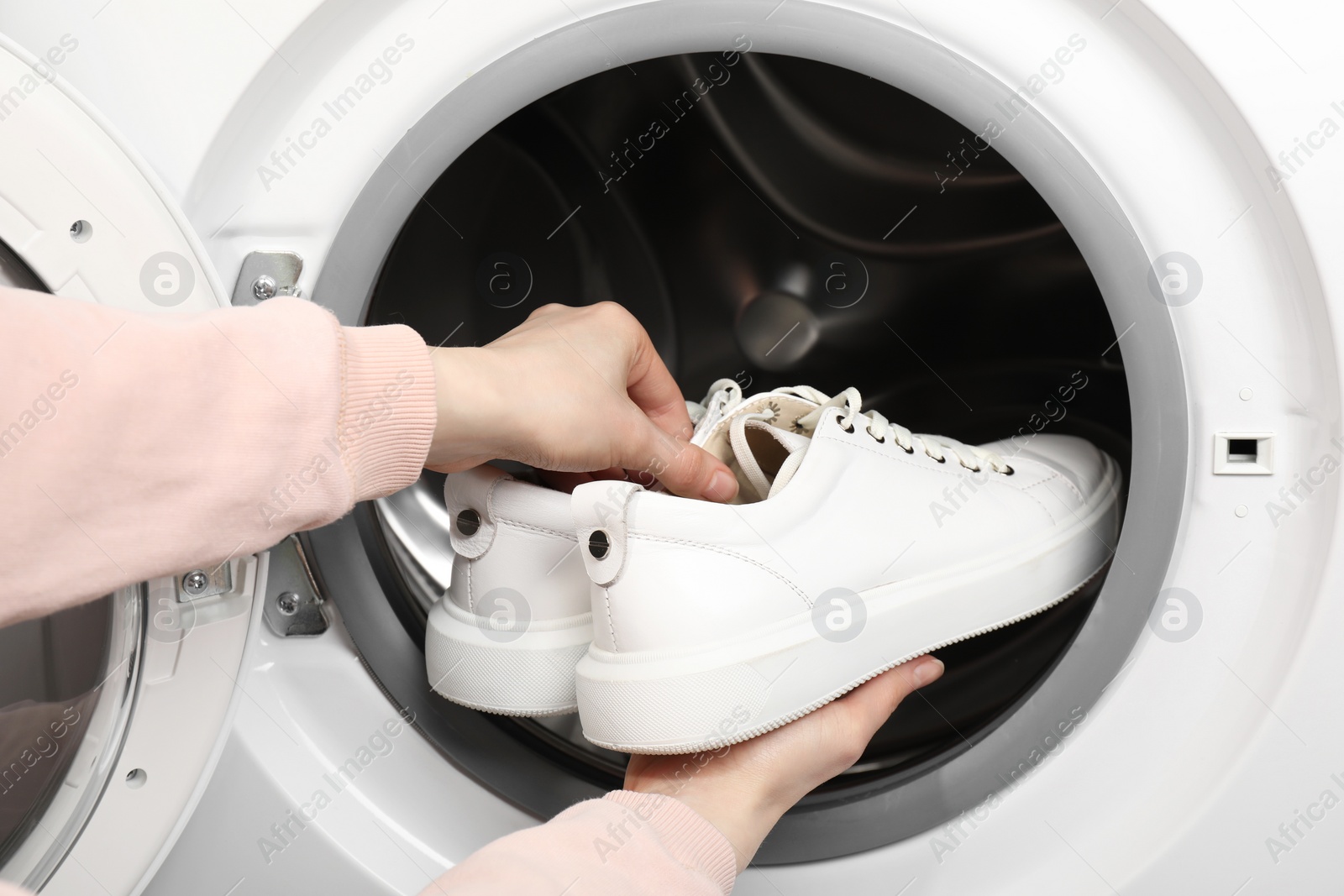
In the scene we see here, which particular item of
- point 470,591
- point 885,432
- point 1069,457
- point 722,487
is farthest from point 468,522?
point 1069,457

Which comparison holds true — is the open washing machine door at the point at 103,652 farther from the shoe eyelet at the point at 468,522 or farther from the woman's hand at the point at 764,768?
the woman's hand at the point at 764,768

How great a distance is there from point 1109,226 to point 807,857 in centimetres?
42

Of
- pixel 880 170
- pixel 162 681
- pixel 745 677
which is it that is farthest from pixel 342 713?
pixel 880 170

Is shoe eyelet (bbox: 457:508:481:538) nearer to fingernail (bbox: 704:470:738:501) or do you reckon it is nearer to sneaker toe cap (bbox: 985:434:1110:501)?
fingernail (bbox: 704:470:738:501)

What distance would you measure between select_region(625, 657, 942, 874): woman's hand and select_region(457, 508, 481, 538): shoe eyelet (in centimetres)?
17

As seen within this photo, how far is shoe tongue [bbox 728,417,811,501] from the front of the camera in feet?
1.74

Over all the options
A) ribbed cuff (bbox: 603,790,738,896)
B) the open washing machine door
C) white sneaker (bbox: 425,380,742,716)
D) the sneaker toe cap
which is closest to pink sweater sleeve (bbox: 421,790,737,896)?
ribbed cuff (bbox: 603,790,738,896)

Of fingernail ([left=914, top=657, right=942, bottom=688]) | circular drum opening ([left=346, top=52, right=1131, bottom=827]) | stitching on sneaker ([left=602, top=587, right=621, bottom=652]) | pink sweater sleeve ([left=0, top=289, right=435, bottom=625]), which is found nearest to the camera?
pink sweater sleeve ([left=0, top=289, right=435, bottom=625])

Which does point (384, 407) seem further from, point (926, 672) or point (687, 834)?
point (926, 672)

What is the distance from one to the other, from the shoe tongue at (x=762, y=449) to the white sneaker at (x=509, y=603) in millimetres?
118

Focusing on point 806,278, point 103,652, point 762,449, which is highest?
point 806,278

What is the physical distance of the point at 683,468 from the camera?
1.77 ft

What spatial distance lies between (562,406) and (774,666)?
18cm

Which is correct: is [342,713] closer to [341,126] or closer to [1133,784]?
[341,126]
